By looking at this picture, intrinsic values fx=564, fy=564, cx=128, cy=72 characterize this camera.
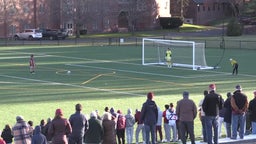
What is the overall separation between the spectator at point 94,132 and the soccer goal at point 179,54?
102ft

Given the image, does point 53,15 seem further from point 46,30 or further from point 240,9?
point 240,9

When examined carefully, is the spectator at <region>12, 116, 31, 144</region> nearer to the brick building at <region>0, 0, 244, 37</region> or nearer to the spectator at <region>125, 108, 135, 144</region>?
the spectator at <region>125, 108, 135, 144</region>

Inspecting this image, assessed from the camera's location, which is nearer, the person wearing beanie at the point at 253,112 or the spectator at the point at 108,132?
the spectator at the point at 108,132

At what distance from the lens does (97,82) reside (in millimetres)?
36031

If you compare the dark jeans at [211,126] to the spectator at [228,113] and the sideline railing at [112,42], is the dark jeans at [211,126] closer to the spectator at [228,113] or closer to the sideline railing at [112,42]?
the spectator at [228,113]

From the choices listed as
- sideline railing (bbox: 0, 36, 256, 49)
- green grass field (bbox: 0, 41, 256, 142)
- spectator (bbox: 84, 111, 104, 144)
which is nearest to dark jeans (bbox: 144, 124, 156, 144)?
spectator (bbox: 84, 111, 104, 144)

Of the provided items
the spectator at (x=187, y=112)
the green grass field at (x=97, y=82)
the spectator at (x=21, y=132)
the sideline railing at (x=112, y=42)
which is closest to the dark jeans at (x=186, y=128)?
the spectator at (x=187, y=112)

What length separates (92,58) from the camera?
177ft

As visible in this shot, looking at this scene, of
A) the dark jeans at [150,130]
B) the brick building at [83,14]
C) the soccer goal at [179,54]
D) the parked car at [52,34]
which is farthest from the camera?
the brick building at [83,14]

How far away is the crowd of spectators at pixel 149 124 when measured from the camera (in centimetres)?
1378

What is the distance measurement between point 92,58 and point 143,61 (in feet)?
21.9

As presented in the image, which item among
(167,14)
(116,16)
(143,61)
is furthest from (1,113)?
(167,14)

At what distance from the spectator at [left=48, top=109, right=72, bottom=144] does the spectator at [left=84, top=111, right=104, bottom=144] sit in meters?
0.76

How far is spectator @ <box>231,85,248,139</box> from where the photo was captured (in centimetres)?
1664
